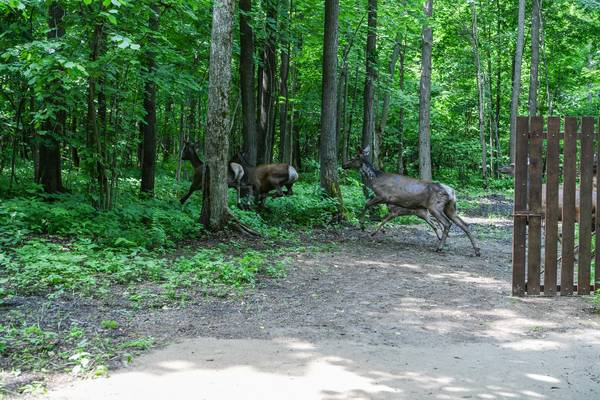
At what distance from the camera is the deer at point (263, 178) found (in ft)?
52.9

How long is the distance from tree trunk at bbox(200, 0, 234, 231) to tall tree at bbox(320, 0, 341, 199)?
416 centimetres

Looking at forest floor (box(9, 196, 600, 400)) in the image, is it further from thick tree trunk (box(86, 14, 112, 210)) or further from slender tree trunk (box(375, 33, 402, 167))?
slender tree trunk (box(375, 33, 402, 167))

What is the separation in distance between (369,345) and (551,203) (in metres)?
3.60

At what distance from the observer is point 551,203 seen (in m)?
7.71

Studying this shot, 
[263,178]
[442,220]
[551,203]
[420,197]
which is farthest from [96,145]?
[551,203]

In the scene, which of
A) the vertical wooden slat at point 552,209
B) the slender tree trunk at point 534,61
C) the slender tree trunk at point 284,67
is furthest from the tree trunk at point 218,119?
the slender tree trunk at point 534,61

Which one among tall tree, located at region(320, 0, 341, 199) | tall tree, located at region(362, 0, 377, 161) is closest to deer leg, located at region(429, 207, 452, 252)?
tall tree, located at region(320, 0, 341, 199)

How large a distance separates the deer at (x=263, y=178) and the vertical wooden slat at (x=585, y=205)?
955 cm

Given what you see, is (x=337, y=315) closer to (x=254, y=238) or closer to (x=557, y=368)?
(x=557, y=368)

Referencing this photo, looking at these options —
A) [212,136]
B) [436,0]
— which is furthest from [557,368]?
[436,0]

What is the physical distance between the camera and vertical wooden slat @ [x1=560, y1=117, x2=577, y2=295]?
7.57 meters

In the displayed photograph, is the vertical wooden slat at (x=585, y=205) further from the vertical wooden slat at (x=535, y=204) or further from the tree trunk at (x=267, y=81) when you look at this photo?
the tree trunk at (x=267, y=81)

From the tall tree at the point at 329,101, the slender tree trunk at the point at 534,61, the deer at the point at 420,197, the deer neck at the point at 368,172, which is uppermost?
the slender tree trunk at the point at 534,61

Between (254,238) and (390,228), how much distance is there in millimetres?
4910
